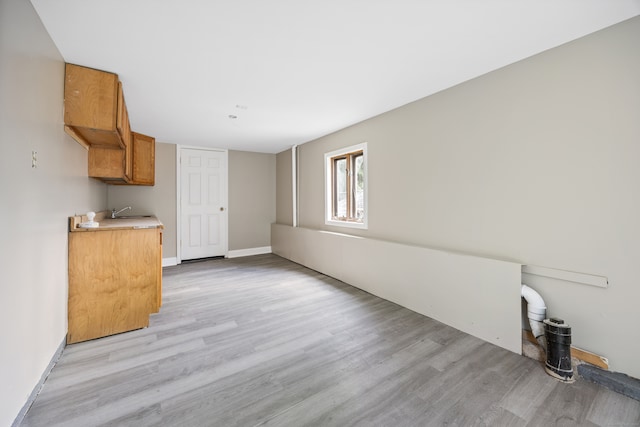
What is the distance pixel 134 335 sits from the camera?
2369 millimetres

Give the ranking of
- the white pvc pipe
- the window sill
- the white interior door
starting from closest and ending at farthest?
1. the white pvc pipe
2. the window sill
3. the white interior door

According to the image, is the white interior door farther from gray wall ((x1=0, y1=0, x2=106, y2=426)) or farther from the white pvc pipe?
the white pvc pipe

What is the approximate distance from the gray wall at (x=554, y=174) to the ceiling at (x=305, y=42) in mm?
216

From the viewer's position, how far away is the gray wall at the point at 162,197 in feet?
15.4

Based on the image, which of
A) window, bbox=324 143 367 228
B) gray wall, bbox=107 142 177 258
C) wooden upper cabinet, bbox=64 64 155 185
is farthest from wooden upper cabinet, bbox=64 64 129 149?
window, bbox=324 143 367 228

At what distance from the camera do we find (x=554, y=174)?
1968 millimetres

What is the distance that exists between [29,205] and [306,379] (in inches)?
79.8

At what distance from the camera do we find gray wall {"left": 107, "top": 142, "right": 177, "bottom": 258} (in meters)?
4.70

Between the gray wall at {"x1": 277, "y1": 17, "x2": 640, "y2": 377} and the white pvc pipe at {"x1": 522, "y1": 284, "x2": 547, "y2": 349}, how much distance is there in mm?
104

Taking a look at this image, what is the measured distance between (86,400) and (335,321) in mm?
1908

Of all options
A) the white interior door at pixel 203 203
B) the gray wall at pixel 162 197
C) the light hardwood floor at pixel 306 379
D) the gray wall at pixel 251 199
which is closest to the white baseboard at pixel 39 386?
the light hardwood floor at pixel 306 379

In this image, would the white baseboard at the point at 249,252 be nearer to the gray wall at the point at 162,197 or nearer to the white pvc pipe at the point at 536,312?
the gray wall at the point at 162,197

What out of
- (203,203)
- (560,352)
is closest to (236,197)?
(203,203)

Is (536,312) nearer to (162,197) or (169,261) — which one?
(169,261)
